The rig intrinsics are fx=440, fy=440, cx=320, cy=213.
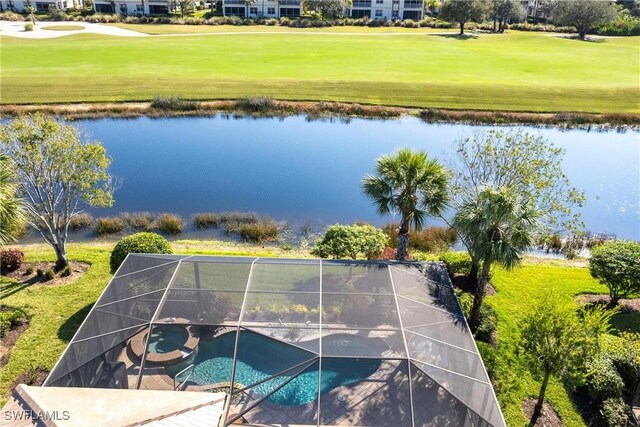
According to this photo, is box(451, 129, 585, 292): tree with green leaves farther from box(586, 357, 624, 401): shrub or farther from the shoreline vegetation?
the shoreline vegetation

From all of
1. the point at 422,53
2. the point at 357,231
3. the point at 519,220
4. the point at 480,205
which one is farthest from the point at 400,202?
the point at 422,53

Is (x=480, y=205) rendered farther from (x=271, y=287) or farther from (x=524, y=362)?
(x=271, y=287)

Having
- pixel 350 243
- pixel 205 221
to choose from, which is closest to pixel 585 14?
pixel 205 221

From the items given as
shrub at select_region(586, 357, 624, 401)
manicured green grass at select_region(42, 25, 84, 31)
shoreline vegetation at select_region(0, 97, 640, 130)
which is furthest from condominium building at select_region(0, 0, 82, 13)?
shrub at select_region(586, 357, 624, 401)

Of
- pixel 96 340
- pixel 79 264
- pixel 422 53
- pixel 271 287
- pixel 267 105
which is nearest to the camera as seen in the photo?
pixel 96 340

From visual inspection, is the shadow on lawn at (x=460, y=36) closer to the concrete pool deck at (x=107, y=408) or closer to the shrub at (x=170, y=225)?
the shrub at (x=170, y=225)
